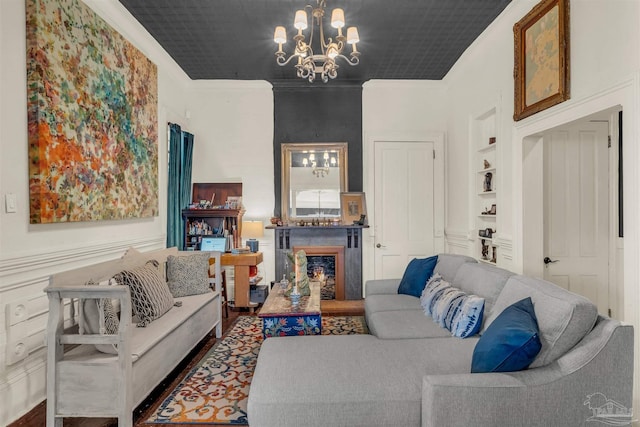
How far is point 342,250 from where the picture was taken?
203 inches

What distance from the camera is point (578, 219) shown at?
3.34 m

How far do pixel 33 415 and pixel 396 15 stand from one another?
439 cm

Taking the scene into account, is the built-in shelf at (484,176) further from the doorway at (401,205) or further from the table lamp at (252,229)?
the table lamp at (252,229)

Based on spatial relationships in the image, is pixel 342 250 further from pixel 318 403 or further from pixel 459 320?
pixel 318 403

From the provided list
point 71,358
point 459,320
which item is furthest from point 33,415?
point 459,320

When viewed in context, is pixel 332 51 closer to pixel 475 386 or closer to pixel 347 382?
pixel 347 382

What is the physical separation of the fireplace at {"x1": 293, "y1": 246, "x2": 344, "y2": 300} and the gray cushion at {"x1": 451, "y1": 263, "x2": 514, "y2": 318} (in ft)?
7.38

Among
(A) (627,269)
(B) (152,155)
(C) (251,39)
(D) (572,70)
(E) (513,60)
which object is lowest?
(A) (627,269)

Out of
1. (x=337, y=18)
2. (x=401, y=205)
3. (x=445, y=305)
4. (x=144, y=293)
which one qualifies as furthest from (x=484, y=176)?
(x=144, y=293)

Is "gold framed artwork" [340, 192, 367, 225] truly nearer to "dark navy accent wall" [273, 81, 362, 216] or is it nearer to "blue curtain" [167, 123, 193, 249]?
"dark navy accent wall" [273, 81, 362, 216]

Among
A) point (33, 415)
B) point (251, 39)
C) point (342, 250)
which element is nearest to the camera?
point (33, 415)

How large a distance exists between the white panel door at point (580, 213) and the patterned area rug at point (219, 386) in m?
2.08

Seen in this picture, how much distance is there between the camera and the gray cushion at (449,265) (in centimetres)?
332

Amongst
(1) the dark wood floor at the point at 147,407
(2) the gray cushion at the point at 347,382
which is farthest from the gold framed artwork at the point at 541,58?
(1) the dark wood floor at the point at 147,407
